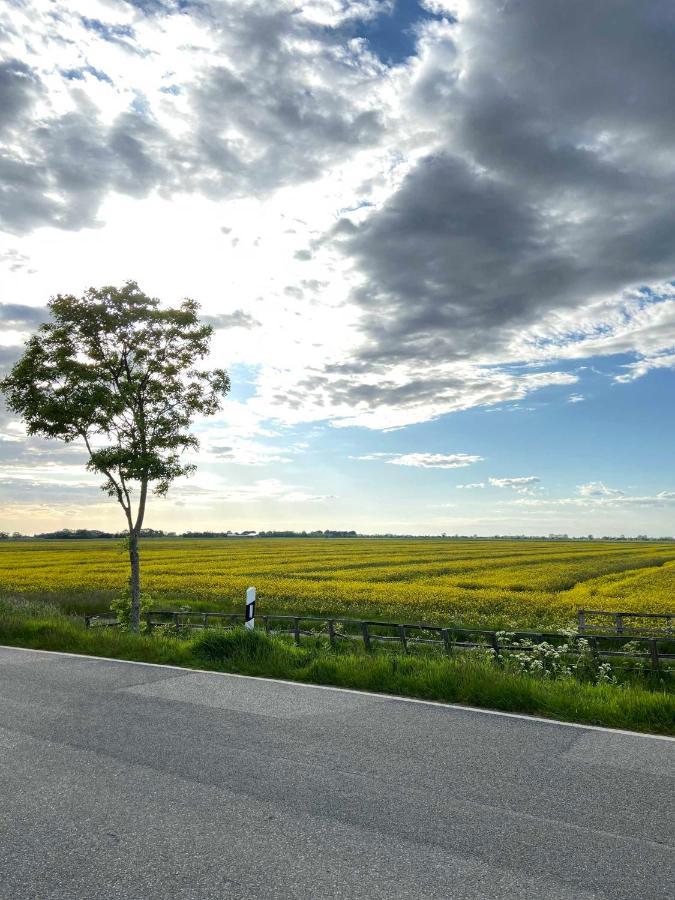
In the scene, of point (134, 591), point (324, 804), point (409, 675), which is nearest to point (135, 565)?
point (134, 591)

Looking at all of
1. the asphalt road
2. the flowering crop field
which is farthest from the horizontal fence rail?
the asphalt road

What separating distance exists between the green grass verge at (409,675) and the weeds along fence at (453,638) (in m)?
2.00

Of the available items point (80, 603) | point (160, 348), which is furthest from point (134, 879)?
point (80, 603)

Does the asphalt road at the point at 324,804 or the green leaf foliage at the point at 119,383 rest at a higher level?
the green leaf foliage at the point at 119,383

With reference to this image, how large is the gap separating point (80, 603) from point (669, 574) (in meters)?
35.9

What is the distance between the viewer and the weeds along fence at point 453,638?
11883 mm

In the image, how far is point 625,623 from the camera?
24.4m

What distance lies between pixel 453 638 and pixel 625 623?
28.7 ft

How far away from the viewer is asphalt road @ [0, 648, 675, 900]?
3.90 metres

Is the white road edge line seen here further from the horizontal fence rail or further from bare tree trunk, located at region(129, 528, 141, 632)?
the horizontal fence rail

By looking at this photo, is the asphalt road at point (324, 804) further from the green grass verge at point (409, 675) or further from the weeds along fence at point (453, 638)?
the weeds along fence at point (453, 638)

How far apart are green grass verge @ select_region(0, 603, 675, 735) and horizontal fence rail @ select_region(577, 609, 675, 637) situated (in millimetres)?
10005

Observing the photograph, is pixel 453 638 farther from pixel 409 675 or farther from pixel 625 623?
pixel 409 675

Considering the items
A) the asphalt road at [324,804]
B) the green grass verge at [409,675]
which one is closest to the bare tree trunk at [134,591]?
the green grass verge at [409,675]
